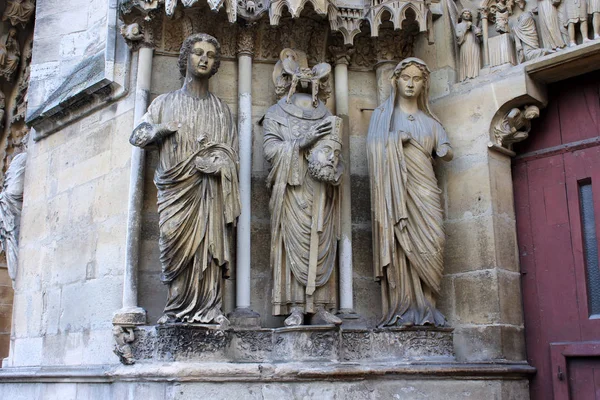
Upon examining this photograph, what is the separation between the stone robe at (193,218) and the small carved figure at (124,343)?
394 mm

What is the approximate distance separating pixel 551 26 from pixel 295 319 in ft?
10.8

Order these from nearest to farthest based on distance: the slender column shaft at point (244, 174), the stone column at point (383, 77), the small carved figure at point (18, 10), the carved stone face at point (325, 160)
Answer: the carved stone face at point (325, 160)
the slender column shaft at point (244, 174)
the stone column at point (383, 77)
the small carved figure at point (18, 10)

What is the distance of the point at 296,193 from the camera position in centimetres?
605

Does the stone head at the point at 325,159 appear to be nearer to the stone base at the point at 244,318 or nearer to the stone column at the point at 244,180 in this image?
the stone column at the point at 244,180

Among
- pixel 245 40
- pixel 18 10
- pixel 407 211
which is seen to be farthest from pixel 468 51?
pixel 18 10

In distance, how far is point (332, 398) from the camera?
18.1 feet

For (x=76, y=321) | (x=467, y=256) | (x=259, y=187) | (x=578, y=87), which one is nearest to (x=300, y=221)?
(x=259, y=187)

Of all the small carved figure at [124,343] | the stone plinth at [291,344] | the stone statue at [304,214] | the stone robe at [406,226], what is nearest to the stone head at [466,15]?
the stone robe at [406,226]

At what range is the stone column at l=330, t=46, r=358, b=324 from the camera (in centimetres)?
627

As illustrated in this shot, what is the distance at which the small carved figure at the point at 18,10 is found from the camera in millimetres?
9258

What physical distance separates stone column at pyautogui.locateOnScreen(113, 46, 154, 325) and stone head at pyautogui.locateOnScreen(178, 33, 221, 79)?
541 mm

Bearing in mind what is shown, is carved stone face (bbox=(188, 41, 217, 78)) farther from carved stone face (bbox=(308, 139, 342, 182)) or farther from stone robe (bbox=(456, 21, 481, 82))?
stone robe (bbox=(456, 21, 481, 82))

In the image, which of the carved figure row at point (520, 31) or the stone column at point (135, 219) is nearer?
the stone column at point (135, 219)

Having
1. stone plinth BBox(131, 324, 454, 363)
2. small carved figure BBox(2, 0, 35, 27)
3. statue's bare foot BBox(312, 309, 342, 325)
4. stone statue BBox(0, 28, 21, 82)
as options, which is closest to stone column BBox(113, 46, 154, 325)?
stone plinth BBox(131, 324, 454, 363)
